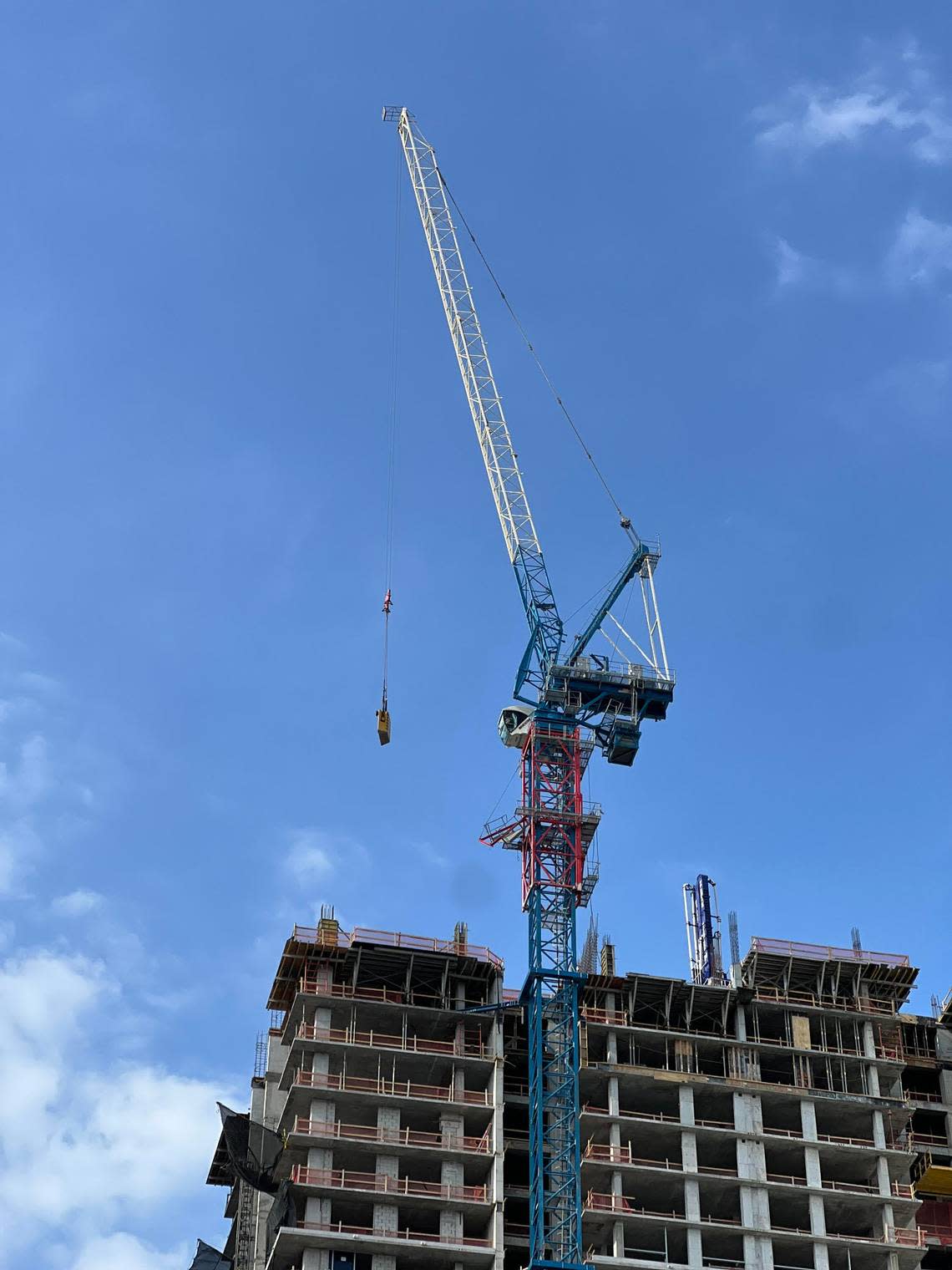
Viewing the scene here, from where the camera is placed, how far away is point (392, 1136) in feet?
421

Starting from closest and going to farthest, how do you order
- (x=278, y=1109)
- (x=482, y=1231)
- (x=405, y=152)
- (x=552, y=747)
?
1. (x=482, y=1231)
2. (x=278, y=1109)
3. (x=552, y=747)
4. (x=405, y=152)

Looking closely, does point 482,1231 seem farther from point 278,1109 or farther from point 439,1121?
point 278,1109

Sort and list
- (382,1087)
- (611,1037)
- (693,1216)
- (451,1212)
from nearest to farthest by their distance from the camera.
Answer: (451,1212), (693,1216), (382,1087), (611,1037)

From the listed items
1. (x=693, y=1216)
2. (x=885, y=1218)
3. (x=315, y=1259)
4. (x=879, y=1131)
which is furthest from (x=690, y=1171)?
(x=315, y=1259)

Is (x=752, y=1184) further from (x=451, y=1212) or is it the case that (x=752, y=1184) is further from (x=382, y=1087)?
(x=382, y=1087)

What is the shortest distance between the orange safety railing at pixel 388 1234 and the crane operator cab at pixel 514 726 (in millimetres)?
35237

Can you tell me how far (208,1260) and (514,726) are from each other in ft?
131

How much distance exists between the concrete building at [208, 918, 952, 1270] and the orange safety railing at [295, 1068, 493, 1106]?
155mm

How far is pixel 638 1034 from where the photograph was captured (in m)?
136

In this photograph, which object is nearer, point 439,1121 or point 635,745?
point 439,1121

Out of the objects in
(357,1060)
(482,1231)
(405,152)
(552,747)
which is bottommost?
(482,1231)

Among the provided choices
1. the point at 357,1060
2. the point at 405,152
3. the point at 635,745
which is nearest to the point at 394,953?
the point at 357,1060

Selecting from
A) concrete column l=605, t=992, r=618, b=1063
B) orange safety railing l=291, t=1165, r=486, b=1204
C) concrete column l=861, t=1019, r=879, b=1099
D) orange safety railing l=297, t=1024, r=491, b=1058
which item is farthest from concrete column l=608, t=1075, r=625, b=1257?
concrete column l=861, t=1019, r=879, b=1099

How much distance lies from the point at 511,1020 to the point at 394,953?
9.45m
